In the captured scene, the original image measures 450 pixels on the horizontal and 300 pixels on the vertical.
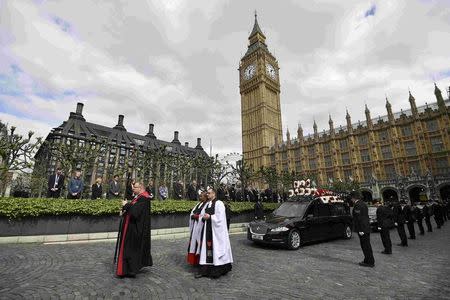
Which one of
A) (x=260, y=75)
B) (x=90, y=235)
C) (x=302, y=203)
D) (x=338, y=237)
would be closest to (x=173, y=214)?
(x=90, y=235)

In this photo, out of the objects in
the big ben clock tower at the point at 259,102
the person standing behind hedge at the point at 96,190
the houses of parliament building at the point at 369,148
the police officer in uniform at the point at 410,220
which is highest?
the big ben clock tower at the point at 259,102

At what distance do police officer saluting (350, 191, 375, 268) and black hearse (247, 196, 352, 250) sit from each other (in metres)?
2.39

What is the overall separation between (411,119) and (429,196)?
15.8 m

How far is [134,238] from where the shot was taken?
513 centimetres

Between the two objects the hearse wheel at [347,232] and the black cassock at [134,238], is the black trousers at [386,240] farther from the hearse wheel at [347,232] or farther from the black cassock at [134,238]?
the black cassock at [134,238]

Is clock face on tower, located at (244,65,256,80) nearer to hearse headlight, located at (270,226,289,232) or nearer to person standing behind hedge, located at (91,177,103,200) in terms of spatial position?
person standing behind hedge, located at (91,177,103,200)

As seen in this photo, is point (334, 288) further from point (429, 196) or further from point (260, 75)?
point (260, 75)

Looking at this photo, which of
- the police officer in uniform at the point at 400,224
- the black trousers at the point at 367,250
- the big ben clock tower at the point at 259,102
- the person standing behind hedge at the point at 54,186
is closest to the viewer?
the black trousers at the point at 367,250

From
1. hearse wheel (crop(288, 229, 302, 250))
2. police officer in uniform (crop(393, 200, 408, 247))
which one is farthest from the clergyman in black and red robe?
police officer in uniform (crop(393, 200, 408, 247))

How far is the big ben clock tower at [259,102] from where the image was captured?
236 feet

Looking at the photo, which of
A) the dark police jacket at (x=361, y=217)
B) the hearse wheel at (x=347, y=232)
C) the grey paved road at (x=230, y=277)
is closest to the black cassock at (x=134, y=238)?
the grey paved road at (x=230, y=277)

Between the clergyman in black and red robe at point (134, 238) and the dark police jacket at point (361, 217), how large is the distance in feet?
19.8

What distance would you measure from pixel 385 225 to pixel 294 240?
3415mm

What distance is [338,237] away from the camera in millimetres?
11367
